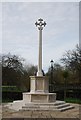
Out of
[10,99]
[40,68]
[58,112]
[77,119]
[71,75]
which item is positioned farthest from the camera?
[71,75]

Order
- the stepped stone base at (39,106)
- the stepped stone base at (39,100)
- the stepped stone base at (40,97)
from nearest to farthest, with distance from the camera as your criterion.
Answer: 1. the stepped stone base at (39,106)
2. the stepped stone base at (39,100)
3. the stepped stone base at (40,97)

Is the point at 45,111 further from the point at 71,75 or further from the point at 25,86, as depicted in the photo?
the point at 71,75

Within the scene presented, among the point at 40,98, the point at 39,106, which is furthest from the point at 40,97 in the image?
the point at 39,106

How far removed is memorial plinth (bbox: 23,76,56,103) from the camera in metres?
16.4

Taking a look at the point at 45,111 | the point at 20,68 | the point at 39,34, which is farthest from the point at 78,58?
the point at 45,111

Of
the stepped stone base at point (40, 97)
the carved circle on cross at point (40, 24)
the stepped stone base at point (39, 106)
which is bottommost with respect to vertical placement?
the stepped stone base at point (39, 106)

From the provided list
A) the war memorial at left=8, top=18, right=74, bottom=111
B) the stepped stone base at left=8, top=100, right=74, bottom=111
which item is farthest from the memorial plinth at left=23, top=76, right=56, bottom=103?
the stepped stone base at left=8, top=100, right=74, bottom=111

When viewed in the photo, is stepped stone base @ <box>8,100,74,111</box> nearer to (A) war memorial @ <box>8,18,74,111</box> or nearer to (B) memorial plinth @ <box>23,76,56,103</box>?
(A) war memorial @ <box>8,18,74,111</box>

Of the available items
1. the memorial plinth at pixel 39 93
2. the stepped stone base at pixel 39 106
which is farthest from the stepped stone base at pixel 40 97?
the stepped stone base at pixel 39 106

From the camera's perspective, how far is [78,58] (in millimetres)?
35156

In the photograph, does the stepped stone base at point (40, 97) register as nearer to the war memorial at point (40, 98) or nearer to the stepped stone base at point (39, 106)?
the war memorial at point (40, 98)

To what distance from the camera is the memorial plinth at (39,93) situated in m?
16.4

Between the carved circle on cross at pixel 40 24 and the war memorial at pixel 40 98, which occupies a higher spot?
the carved circle on cross at pixel 40 24

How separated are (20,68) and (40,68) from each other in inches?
718
